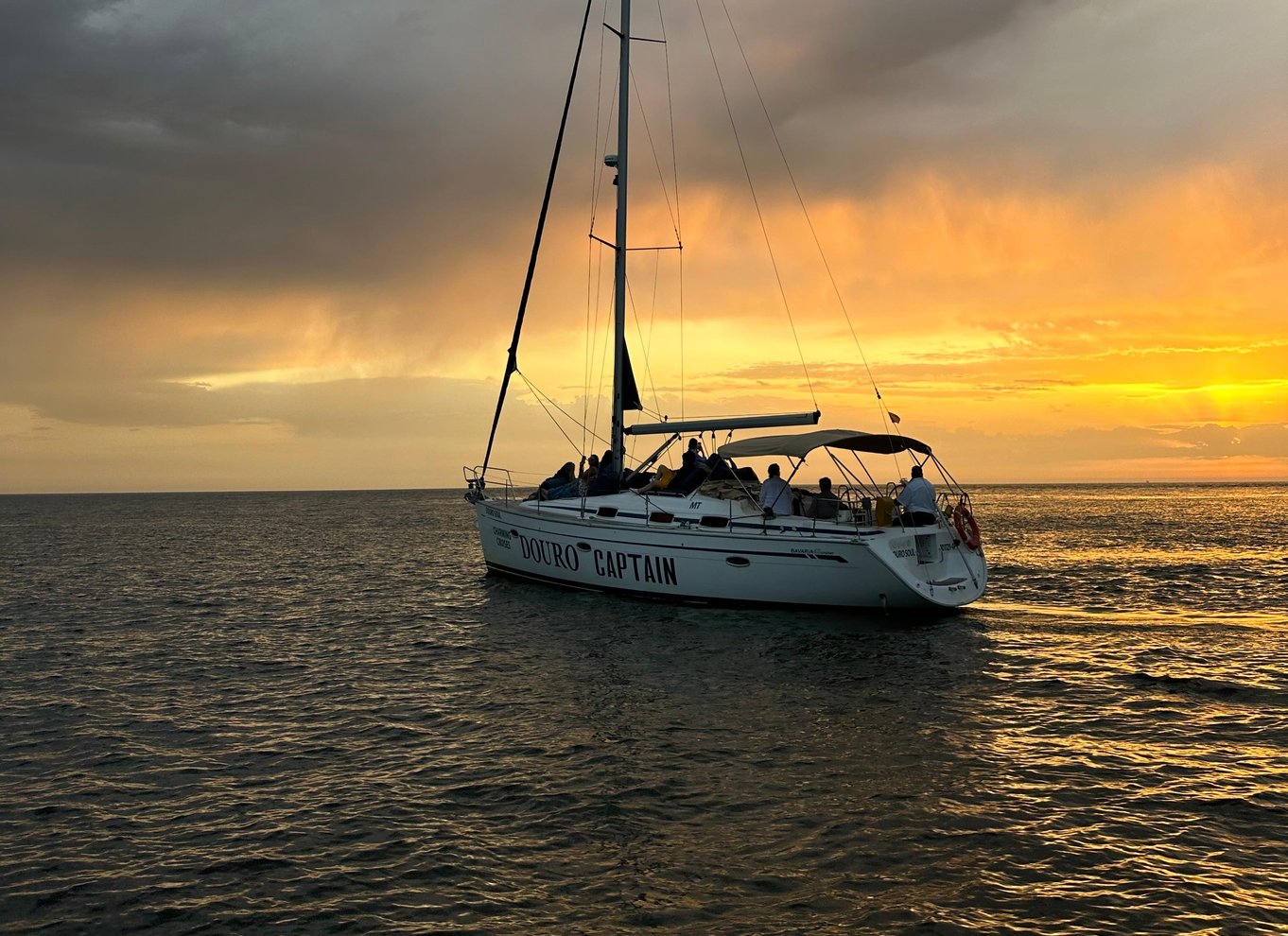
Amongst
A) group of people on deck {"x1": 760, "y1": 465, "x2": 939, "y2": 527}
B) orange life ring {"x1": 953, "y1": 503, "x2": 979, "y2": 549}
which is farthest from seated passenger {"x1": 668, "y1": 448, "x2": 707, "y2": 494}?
orange life ring {"x1": 953, "y1": 503, "x2": 979, "y2": 549}

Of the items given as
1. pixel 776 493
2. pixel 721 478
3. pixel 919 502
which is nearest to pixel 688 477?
pixel 721 478

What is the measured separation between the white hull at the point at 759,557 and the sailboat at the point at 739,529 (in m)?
0.03

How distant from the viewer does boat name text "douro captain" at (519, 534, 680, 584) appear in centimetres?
2166

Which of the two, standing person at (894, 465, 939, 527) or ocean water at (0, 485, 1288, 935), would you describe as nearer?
ocean water at (0, 485, 1288, 935)

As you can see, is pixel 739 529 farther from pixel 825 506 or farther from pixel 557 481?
pixel 557 481

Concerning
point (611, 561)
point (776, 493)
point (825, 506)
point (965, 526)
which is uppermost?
point (776, 493)

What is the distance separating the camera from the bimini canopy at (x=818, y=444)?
2078cm

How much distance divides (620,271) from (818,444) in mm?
8196

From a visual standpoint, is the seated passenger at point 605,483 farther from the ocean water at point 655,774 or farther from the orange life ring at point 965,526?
the orange life ring at point 965,526

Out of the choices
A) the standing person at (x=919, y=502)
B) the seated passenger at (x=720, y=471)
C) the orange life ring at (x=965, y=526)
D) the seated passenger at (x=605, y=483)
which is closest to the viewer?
the standing person at (x=919, y=502)

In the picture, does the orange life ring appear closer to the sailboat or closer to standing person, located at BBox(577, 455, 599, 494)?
the sailboat

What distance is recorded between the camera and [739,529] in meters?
20.5

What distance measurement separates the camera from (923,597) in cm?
1917

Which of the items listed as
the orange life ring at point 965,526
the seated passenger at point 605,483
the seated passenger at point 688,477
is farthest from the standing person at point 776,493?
the seated passenger at point 605,483
